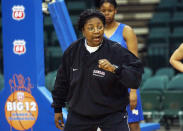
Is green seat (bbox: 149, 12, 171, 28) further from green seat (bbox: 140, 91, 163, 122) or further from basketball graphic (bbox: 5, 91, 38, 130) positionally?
basketball graphic (bbox: 5, 91, 38, 130)

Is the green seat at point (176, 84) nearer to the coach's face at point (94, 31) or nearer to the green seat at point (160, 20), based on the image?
the green seat at point (160, 20)

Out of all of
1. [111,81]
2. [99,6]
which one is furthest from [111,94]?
[99,6]

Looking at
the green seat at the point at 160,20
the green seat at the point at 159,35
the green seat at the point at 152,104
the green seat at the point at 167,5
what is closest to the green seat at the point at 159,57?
the green seat at the point at 159,35

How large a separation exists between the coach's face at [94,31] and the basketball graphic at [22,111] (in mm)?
2085

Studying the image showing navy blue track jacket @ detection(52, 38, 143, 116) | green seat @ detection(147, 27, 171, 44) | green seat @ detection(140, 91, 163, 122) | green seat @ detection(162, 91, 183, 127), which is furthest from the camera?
green seat @ detection(147, 27, 171, 44)

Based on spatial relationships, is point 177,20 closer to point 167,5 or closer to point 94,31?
point 167,5

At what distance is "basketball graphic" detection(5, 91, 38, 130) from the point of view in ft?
16.5

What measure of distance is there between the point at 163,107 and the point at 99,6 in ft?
17.1

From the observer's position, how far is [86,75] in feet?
10.2

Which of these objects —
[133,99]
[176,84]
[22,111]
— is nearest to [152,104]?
[176,84]

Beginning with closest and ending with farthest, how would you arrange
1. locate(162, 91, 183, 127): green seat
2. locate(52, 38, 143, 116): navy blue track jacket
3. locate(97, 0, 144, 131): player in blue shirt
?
1. locate(52, 38, 143, 116): navy blue track jacket
2. locate(97, 0, 144, 131): player in blue shirt
3. locate(162, 91, 183, 127): green seat

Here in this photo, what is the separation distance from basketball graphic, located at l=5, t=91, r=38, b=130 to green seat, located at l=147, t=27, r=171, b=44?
8548 mm

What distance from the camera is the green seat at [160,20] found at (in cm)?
1409

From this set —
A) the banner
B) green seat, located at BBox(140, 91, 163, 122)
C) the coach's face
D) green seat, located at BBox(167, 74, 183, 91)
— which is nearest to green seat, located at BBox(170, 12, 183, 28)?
green seat, located at BBox(167, 74, 183, 91)
